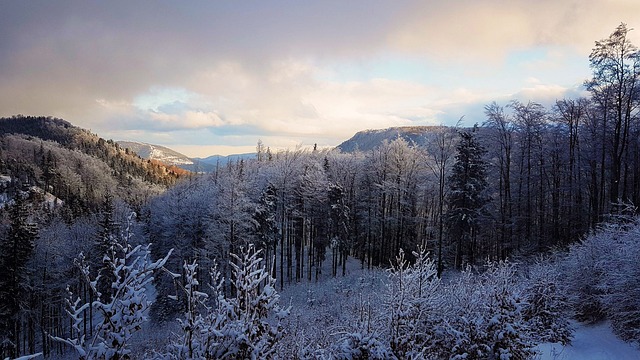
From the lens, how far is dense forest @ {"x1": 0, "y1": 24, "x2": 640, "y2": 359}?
179 inches

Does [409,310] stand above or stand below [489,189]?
below

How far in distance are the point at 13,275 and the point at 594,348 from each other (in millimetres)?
31064

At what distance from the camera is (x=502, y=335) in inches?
305

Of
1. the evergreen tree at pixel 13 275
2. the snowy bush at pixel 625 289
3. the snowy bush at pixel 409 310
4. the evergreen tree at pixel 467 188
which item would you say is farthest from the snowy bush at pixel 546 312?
the evergreen tree at pixel 13 275

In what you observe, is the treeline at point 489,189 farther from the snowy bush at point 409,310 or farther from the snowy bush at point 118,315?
the snowy bush at point 118,315

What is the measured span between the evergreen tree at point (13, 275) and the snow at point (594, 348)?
28.5 metres

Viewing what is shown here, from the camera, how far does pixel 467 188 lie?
2522 cm

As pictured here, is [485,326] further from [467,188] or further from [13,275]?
[13,275]

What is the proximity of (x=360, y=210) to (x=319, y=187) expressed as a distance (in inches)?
320

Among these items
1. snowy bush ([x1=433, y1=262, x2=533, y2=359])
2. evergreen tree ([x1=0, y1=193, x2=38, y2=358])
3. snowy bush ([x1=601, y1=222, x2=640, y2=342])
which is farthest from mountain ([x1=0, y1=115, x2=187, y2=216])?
snowy bush ([x1=601, y1=222, x2=640, y2=342])

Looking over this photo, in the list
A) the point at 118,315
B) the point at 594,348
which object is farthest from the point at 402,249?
the point at 118,315

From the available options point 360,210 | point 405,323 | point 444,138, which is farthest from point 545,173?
point 405,323

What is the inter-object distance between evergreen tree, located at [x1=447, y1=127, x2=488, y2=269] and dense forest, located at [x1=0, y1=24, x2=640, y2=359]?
10 centimetres

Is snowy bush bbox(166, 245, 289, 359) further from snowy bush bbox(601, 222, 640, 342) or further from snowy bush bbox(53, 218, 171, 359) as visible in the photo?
snowy bush bbox(601, 222, 640, 342)
